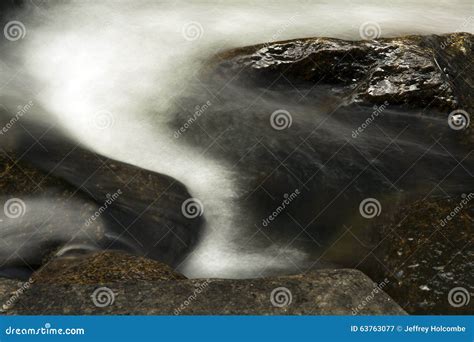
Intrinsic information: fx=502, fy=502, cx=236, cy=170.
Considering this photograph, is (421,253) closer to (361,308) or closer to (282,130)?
(361,308)

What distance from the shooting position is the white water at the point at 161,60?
8180mm

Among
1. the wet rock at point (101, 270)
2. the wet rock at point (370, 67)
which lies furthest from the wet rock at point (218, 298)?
the wet rock at point (370, 67)

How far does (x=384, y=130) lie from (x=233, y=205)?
142 inches

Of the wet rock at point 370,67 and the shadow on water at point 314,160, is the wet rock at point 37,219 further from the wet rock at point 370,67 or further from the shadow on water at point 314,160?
the wet rock at point 370,67

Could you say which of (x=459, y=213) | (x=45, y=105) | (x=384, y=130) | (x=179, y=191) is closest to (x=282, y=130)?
(x=384, y=130)

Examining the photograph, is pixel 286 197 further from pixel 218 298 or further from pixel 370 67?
pixel 370 67

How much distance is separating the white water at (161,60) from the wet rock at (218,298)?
1910mm

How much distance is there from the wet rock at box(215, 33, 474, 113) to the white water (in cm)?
148

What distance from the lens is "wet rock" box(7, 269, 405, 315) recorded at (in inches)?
184

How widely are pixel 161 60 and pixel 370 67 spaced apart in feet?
15.9

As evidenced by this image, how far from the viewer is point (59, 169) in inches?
290

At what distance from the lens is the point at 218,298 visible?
486 cm

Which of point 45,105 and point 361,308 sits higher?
point 45,105

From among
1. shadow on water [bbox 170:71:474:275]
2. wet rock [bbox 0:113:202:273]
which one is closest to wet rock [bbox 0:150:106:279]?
wet rock [bbox 0:113:202:273]
